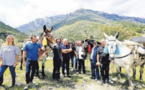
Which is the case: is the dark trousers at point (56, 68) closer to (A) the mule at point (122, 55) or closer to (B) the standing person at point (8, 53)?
(B) the standing person at point (8, 53)

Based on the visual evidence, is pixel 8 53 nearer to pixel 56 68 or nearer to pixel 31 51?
pixel 31 51

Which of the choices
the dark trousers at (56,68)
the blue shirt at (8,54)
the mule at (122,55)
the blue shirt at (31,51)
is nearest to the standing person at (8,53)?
the blue shirt at (8,54)

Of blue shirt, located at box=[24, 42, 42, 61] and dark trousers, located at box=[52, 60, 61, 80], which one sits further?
dark trousers, located at box=[52, 60, 61, 80]

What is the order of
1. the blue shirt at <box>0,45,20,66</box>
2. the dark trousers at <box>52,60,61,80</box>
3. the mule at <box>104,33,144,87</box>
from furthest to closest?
the dark trousers at <box>52,60,61,80</box>, the mule at <box>104,33,144,87</box>, the blue shirt at <box>0,45,20,66</box>

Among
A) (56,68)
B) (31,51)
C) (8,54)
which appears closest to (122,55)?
(56,68)

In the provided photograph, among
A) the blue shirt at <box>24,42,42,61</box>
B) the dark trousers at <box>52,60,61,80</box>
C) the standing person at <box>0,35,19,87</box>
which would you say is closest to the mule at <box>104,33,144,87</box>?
the dark trousers at <box>52,60,61,80</box>

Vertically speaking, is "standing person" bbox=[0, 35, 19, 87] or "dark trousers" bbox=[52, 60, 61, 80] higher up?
"standing person" bbox=[0, 35, 19, 87]

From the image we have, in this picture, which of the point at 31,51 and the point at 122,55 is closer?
the point at 31,51

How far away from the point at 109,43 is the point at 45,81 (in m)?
4.54

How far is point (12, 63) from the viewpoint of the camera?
20.1 ft

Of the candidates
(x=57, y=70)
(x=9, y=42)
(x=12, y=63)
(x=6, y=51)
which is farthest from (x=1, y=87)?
(x=57, y=70)

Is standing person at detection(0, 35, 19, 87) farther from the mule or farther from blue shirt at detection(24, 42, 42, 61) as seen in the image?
the mule

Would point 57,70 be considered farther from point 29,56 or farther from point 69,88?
point 29,56

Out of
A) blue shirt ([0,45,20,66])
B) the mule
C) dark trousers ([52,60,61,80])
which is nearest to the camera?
blue shirt ([0,45,20,66])
